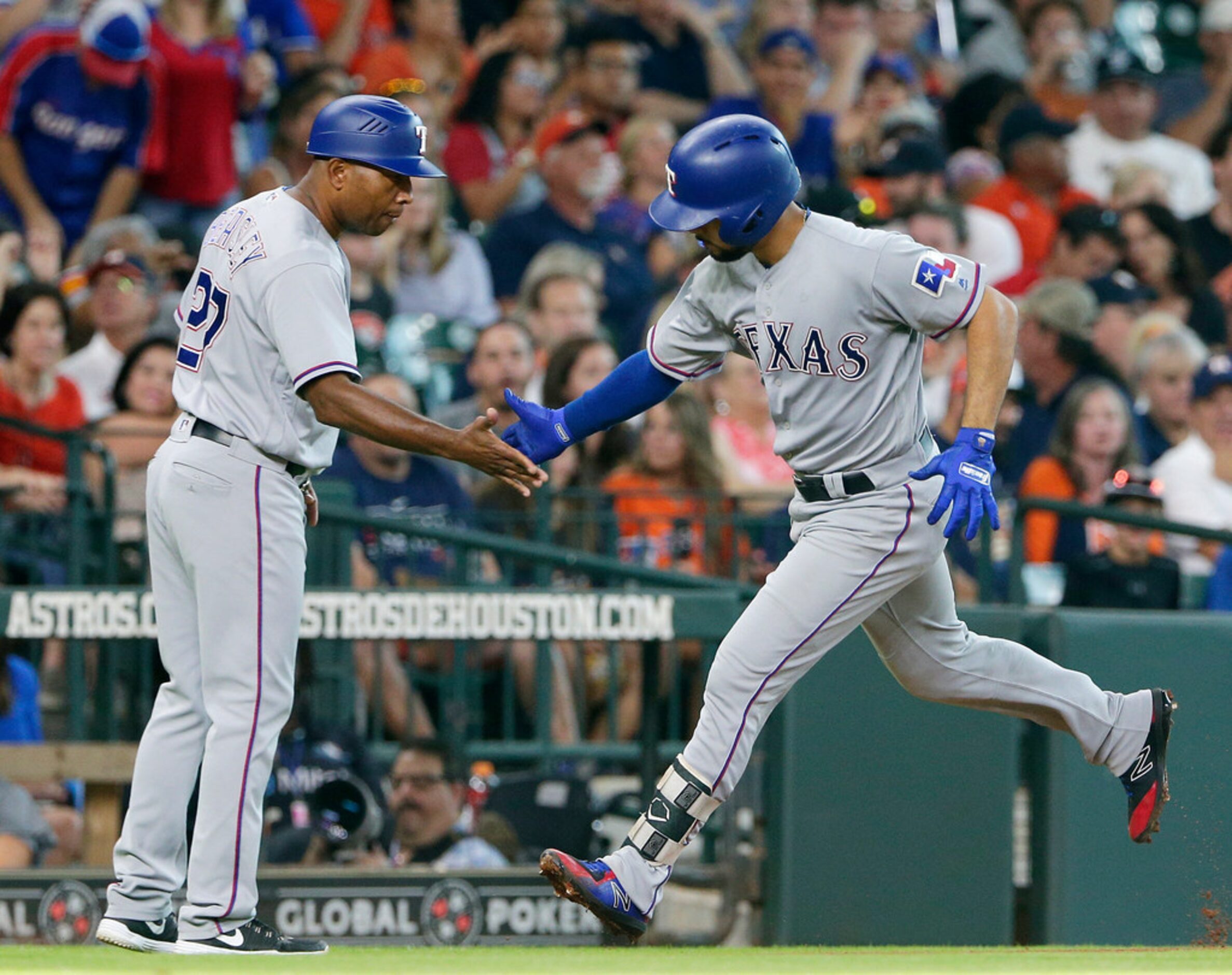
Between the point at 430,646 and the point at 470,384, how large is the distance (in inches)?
89.3

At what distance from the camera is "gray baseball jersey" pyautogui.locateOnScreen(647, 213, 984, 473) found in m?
4.78

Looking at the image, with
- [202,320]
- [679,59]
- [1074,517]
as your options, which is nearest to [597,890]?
[202,320]

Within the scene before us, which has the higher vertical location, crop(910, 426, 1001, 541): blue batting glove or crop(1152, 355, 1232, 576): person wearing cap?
crop(1152, 355, 1232, 576): person wearing cap

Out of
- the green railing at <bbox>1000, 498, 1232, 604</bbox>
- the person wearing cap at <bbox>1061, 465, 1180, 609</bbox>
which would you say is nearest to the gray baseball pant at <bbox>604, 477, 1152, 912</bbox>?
the green railing at <bbox>1000, 498, 1232, 604</bbox>

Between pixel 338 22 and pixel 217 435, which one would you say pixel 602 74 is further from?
pixel 217 435

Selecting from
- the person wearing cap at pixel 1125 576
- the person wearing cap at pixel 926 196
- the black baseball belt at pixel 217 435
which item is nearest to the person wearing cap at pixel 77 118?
the person wearing cap at pixel 926 196

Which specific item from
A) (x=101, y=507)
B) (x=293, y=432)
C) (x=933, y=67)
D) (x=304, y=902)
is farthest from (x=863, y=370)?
(x=933, y=67)

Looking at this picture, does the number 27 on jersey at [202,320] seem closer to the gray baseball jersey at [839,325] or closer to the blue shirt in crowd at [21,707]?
the gray baseball jersey at [839,325]

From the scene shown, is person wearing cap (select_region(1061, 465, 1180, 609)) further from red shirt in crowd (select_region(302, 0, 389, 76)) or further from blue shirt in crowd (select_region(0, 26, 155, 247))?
red shirt in crowd (select_region(302, 0, 389, 76))

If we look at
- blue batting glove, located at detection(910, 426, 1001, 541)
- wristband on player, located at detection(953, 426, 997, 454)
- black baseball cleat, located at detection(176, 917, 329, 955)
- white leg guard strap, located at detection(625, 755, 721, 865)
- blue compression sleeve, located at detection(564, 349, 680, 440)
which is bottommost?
black baseball cleat, located at detection(176, 917, 329, 955)

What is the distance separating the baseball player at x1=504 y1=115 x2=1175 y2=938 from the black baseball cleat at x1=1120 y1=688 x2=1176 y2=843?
0.66m

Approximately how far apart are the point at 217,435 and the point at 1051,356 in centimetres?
560

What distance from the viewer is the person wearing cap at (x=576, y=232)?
10023mm

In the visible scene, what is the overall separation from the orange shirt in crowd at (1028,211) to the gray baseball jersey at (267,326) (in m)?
7.29
